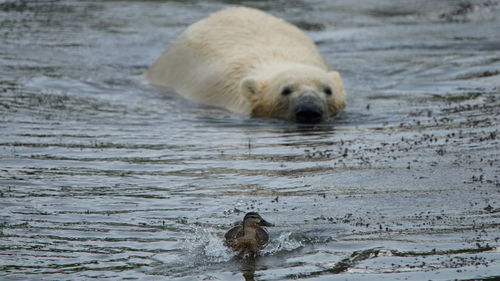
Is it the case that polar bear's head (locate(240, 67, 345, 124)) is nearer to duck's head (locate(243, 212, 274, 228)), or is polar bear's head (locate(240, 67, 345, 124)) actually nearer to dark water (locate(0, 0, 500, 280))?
dark water (locate(0, 0, 500, 280))

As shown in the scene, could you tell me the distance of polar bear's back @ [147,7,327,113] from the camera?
13.1 meters

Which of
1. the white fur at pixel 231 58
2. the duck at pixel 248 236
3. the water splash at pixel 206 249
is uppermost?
the white fur at pixel 231 58

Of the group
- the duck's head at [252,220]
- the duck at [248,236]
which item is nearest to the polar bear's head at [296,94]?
the duck at [248,236]

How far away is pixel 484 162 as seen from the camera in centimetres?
879

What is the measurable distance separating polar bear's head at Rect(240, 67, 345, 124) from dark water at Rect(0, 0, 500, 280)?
0.99 ft

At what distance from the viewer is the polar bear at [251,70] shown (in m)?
12.1

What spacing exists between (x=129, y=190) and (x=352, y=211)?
1950 mm

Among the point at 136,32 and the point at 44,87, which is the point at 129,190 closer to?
the point at 44,87

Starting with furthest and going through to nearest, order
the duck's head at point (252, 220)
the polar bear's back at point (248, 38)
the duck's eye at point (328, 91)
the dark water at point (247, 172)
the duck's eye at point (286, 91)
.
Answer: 1. the polar bear's back at point (248, 38)
2. the duck's eye at point (328, 91)
3. the duck's eye at point (286, 91)
4. the dark water at point (247, 172)
5. the duck's head at point (252, 220)

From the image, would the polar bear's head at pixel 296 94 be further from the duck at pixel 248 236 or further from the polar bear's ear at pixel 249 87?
the duck at pixel 248 236

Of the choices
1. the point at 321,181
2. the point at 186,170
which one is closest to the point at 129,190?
the point at 186,170

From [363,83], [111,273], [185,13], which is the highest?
[185,13]

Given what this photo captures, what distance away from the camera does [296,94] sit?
11938 mm

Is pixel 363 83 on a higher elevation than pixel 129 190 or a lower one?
higher
